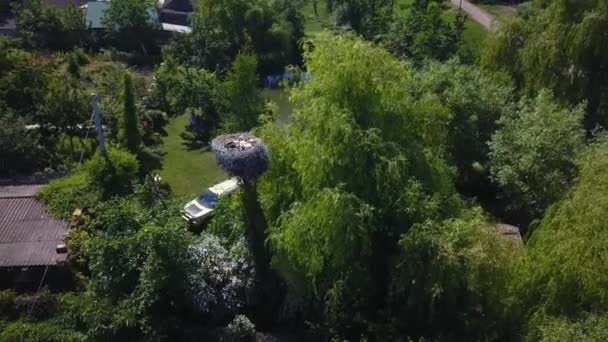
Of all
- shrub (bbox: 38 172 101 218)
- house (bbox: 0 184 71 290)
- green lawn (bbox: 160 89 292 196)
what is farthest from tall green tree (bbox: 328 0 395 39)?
house (bbox: 0 184 71 290)

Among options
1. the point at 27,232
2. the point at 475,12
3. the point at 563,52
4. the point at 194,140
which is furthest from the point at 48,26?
the point at 475,12

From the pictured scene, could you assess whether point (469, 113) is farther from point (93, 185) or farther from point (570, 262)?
point (93, 185)

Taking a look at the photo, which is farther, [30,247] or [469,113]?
[469,113]

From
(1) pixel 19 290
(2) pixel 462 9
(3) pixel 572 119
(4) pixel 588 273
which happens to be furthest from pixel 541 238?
(2) pixel 462 9

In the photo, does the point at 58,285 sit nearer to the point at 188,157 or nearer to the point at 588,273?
the point at 188,157

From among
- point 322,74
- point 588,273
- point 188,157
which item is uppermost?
point 322,74

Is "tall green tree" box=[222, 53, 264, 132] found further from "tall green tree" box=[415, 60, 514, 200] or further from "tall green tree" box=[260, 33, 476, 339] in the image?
"tall green tree" box=[260, 33, 476, 339]
